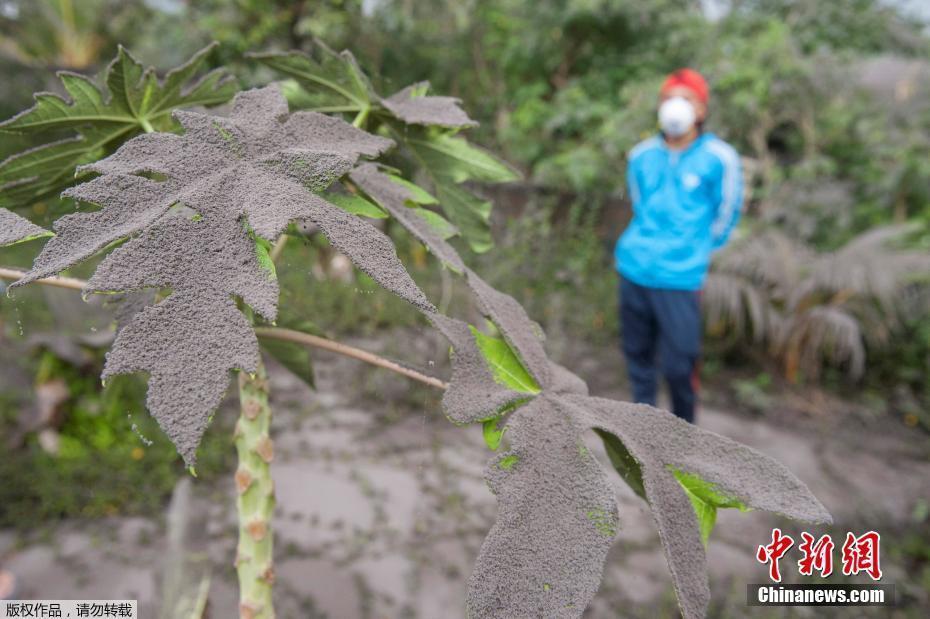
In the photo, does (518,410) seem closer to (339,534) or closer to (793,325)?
(339,534)

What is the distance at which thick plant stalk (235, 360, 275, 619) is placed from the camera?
61cm

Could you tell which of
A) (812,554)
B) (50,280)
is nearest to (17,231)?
(50,280)

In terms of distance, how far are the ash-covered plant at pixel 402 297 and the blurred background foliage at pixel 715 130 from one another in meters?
1.44

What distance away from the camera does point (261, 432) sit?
2.03 ft

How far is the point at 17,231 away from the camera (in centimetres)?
40

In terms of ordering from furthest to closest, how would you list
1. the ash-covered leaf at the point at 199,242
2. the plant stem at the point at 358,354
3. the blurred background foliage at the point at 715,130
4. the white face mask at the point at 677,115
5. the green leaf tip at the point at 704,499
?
the blurred background foliage at the point at 715,130 → the white face mask at the point at 677,115 → the plant stem at the point at 358,354 → the green leaf tip at the point at 704,499 → the ash-covered leaf at the point at 199,242

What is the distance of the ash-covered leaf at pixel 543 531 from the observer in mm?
368

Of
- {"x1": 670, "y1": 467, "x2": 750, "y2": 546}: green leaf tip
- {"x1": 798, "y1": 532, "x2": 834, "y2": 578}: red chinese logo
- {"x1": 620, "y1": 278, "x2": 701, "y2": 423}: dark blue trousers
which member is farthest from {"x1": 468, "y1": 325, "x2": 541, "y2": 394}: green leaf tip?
{"x1": 620, "y1": 278, "x2": 701, "y2": 423}: dark blue trousers

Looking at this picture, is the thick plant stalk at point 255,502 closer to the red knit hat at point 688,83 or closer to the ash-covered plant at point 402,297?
the ash-covered plant at point 402,297

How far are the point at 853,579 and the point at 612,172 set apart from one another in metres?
2.79

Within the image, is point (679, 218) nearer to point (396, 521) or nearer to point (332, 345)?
point (396, 521)

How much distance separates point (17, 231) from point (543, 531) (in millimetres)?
399

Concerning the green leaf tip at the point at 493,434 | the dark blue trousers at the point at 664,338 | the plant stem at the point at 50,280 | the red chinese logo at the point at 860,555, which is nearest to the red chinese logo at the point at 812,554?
the red chinese logo at the point at 860,555

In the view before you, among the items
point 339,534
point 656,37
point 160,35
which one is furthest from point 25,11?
point 339,534
